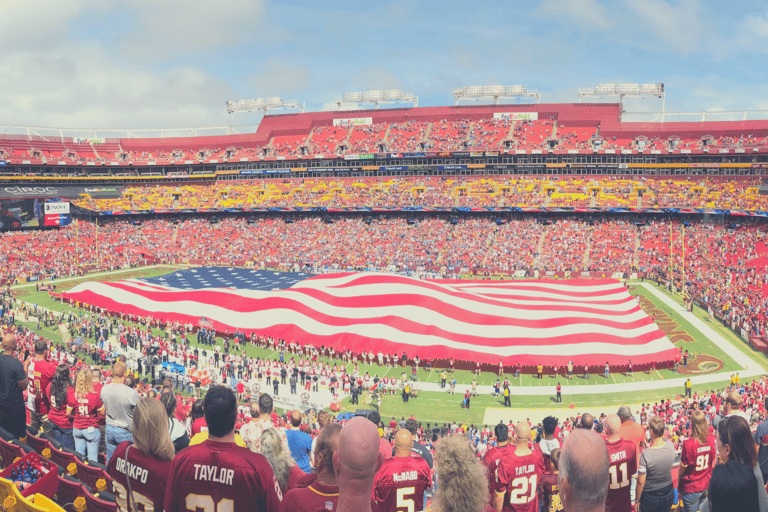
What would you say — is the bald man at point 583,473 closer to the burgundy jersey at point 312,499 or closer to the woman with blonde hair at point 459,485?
the woman with blonde hair at point 459,485

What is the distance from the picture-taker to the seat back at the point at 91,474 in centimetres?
630

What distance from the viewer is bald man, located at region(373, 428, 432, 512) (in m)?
4.69

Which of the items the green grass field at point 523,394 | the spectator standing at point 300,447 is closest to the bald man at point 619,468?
the spectator standing at point 300,447

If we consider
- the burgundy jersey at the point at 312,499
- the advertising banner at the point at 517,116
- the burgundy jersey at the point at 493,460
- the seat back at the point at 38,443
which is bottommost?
the seat back at the point at 38,443

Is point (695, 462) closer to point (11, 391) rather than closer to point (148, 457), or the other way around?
point (148, 457)

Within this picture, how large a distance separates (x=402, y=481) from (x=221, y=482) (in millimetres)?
1702

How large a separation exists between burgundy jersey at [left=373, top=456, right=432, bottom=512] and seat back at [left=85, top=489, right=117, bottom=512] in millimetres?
2599

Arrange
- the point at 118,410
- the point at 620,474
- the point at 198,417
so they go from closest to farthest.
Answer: the point at 620,474
the point at 118,410
the point at 198,417

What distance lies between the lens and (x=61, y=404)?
7805 millimetres

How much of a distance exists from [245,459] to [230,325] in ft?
85.6

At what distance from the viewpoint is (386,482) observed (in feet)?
15.5

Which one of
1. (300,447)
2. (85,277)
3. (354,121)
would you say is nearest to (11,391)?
(300,447)

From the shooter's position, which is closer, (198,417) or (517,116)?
(198,417)

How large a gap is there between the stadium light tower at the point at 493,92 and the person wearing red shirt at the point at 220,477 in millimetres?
70865
